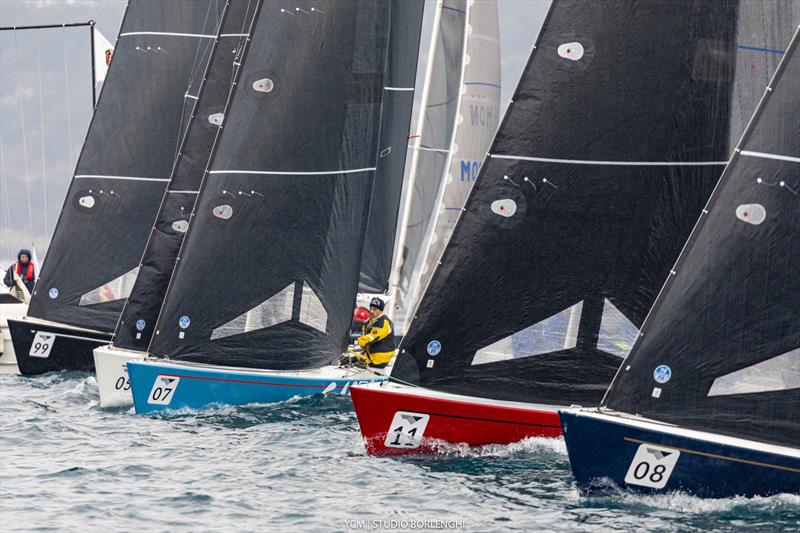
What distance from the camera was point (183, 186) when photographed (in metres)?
19.1

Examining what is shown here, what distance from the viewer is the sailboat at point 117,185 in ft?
69.4

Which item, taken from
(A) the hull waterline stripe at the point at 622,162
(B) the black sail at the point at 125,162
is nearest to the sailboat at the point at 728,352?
(A) the hull waterline stripe at the point at 622,162

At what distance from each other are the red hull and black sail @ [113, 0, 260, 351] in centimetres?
592

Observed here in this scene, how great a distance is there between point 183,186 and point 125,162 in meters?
2.93

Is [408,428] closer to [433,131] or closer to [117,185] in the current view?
[117,185]

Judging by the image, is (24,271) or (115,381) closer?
(115,381)

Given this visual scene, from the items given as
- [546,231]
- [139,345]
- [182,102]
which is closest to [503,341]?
[546,231]

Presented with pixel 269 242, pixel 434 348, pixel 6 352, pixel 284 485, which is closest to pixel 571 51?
pixel 434 348

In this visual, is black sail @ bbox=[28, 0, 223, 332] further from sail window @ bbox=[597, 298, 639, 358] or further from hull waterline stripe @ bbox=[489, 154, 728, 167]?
sail window @ bbox=[597, 298, 639, 358]

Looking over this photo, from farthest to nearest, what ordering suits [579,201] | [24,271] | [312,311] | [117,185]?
1. [24,271]
2. [117,185]
3. [312,311]
4. [579,201]

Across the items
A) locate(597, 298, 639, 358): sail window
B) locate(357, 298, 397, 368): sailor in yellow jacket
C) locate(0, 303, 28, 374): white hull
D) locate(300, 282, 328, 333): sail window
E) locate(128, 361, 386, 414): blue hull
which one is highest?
locate(597, 298, 639, 358): sail window

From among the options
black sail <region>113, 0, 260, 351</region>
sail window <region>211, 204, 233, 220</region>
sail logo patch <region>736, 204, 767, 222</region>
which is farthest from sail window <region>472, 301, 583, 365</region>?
black sail <region>113, 0, 260, 351</region>

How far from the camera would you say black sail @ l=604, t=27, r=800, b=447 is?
434 inches

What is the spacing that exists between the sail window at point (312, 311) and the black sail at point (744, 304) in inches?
255
